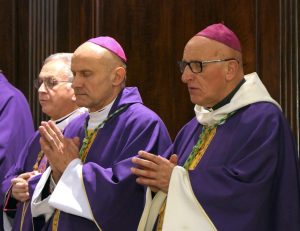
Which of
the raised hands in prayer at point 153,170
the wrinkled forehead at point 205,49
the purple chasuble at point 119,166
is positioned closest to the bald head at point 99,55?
the purple chasuble at point 119,166

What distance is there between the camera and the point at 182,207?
3.89 meters

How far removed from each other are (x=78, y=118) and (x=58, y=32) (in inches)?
72.8

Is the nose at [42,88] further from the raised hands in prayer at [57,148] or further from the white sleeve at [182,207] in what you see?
the white sleeve at [182,207]

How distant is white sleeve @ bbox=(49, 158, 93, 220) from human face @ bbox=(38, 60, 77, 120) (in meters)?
1.02

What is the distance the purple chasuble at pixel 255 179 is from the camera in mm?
3744

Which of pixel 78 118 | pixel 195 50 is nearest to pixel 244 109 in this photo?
pixel 195 50

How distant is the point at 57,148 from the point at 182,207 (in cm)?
93

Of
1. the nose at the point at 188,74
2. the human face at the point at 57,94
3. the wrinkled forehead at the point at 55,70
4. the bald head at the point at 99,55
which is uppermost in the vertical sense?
the bald head at the point at 99,55

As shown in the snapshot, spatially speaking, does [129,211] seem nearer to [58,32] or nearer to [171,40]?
[171,40]

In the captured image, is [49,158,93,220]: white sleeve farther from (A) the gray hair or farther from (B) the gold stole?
(A) the gray hair

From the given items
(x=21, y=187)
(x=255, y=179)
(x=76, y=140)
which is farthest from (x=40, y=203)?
(x=255, y=179)

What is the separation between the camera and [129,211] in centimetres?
432

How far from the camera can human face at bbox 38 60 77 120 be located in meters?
5.31

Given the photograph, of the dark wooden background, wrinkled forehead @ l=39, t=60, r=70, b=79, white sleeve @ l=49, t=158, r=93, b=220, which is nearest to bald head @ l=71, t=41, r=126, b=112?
white sleeve @ l=49, t=158, r=93, b=220
